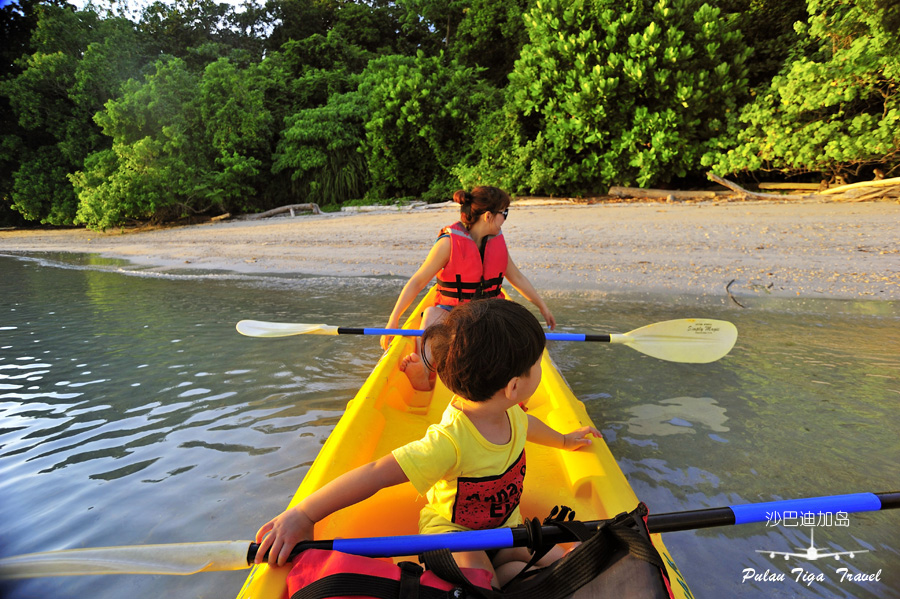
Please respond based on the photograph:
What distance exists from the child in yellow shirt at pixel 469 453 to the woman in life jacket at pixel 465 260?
1.42m

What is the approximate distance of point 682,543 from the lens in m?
2.08

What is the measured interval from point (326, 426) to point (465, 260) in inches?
51.2

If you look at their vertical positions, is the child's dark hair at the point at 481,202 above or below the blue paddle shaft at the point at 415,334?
above

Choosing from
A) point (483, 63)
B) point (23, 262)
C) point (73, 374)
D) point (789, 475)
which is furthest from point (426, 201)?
point (789, 475)

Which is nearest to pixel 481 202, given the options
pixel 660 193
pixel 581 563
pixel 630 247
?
pixel 581 563

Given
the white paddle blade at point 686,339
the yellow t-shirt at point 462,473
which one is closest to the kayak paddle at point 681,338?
the white paddle blade at point 686,339

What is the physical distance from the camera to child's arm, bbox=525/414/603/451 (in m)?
1.79

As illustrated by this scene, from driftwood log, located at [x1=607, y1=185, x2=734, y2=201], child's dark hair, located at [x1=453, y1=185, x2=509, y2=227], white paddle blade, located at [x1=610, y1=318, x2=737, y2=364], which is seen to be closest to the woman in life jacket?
child's dark hair, located at [x1=453, y1=185, x2=509, y2=227]

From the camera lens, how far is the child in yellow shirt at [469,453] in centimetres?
130

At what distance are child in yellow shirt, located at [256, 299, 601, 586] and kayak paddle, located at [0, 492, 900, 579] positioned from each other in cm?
9

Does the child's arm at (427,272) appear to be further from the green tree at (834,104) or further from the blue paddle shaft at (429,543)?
the green tree at (834,104)

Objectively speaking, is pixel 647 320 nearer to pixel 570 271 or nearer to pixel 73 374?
pixel 570 271

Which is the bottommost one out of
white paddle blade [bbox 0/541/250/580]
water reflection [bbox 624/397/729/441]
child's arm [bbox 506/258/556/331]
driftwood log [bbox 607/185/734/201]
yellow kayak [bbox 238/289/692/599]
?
water reflection [bbox 624/397/729/441]

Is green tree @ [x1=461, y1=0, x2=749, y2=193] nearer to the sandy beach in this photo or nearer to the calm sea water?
the sandy beach
